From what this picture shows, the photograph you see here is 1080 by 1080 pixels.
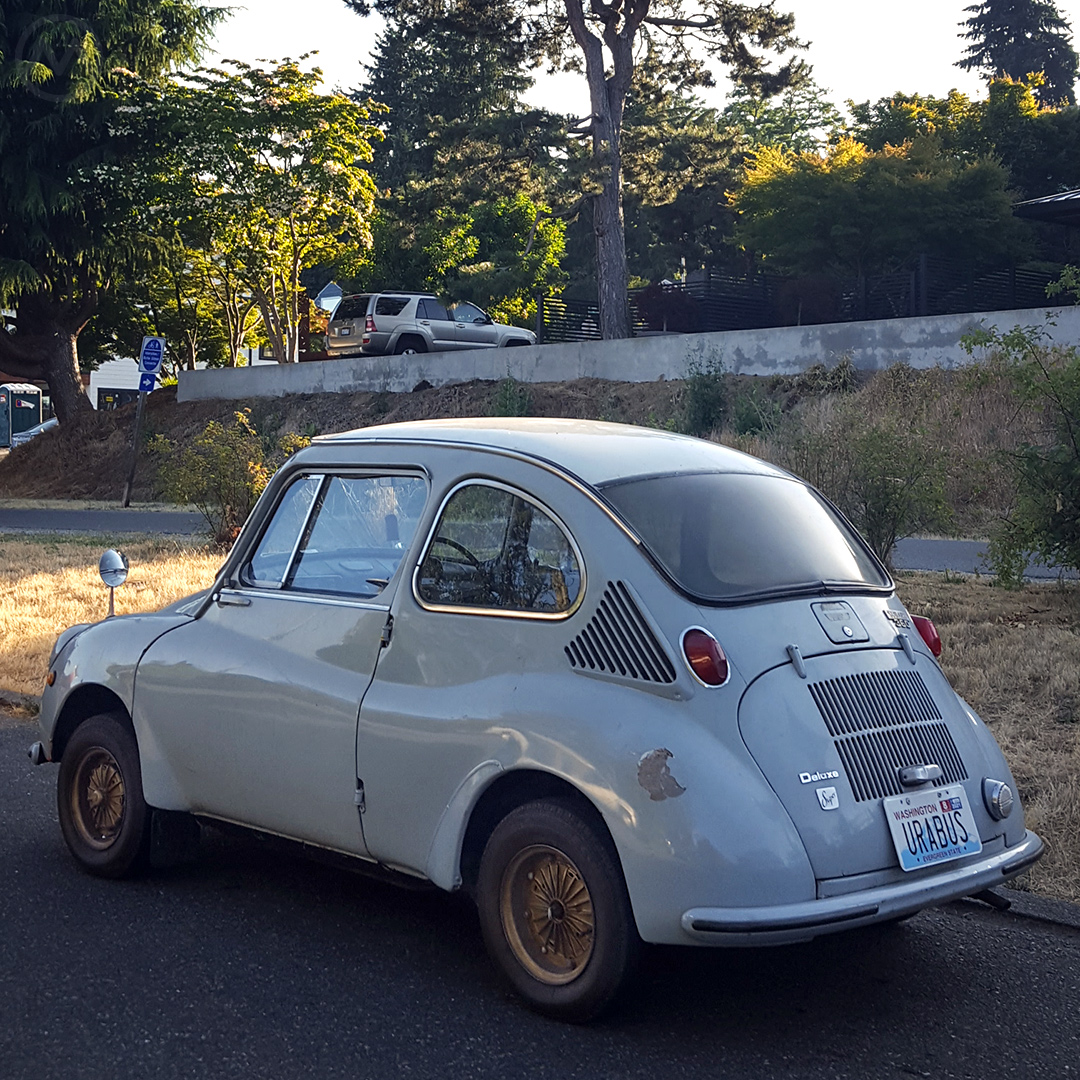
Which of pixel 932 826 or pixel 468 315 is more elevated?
pixel 468 315

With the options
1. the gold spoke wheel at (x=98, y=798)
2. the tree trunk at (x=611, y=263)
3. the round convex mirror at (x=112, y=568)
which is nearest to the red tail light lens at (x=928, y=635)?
the gold spoke wheel at (x=98, y=798)

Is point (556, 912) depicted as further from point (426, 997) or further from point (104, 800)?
point (104, 800)

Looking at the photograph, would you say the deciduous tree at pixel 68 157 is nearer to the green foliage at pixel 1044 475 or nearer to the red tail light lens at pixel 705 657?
the green foliage at pixel 1044 475

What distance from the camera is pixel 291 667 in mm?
4941

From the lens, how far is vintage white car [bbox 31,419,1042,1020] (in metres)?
3.91

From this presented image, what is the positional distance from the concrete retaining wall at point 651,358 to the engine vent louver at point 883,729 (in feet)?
52.0

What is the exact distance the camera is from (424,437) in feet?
16.5

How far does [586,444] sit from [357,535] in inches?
35.0

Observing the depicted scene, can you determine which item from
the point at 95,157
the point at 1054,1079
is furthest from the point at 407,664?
the point at 95,157

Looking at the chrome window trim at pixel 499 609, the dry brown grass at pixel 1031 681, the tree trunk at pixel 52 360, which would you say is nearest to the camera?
the chrome window trim at pixel 499 609

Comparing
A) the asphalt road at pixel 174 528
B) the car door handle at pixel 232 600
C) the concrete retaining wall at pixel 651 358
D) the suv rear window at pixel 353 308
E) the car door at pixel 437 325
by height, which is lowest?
the asphalt road at pixel 174 528

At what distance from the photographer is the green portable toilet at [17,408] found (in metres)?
68.9

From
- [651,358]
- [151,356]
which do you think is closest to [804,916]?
[151,356]

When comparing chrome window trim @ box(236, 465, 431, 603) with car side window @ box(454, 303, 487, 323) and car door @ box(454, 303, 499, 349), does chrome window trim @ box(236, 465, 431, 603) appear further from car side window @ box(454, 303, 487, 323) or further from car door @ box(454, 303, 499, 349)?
car side window @ box(454, 303, 487, 323)
